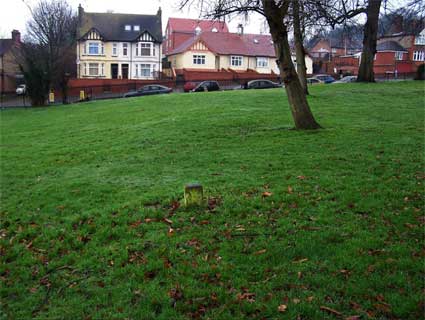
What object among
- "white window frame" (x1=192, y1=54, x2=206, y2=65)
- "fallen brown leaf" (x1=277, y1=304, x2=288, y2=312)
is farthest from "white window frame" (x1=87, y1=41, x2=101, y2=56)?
"fallen brown leaf" (x1=277, y1=304, x2=288, y2=312)

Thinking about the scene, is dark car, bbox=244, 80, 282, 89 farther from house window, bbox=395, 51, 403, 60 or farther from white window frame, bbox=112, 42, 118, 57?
house window, bbox=395, 51, 403, 60

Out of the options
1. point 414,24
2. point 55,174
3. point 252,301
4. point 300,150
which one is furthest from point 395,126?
point 414,24

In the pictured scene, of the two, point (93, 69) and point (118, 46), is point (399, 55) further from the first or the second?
point (93, 69)

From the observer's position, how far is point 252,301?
13.9ft

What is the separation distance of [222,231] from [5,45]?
67362mm

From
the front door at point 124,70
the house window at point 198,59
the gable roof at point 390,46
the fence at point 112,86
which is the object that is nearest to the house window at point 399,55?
the gable roof at point 390,46

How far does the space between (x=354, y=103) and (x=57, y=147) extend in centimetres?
1294

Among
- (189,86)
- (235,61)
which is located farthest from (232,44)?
(189,86)

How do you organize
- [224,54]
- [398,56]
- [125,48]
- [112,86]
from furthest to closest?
[398,56]
[224,54]
[125,48]
[112,86]

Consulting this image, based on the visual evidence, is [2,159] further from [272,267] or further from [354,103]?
[354,103]

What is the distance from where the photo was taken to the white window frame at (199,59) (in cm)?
6146

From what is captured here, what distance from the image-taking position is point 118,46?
61.0 m

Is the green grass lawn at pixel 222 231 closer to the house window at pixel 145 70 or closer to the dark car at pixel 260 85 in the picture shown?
the dark car at pixel 260 85

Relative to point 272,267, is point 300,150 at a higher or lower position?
higher
